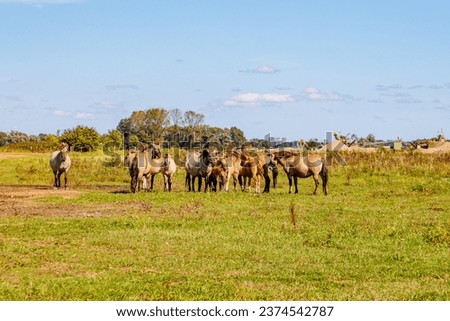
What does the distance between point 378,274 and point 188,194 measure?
15.1m

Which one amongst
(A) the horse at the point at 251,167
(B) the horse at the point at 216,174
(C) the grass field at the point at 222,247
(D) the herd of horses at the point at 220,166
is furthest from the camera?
(A) the horse at the point at 251,167

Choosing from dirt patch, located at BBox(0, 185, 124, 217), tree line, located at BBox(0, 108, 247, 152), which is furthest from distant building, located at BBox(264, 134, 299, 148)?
dirt patch, located at BBox(0, 185, 124, 217)

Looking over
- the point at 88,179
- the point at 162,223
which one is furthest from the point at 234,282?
the point at 88,179

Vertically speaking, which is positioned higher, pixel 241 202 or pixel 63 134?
pixel 63 134

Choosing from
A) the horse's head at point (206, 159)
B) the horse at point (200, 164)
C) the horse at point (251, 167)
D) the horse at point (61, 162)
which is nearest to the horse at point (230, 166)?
the horse at point (251, 167)

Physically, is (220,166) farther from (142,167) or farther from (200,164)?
(142,167)

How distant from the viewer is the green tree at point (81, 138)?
66.8 metres

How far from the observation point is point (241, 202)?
23688mm

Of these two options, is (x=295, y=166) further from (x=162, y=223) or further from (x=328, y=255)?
(x=328, y=255)

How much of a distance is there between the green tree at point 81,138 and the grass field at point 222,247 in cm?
4109

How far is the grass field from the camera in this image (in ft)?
34.1

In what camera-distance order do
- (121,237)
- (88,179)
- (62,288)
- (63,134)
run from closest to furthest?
(62,288) → (121,237) → (88,179) → (63,134)

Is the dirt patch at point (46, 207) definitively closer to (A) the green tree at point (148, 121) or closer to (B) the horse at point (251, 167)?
(B) the horse at point (251, 167)

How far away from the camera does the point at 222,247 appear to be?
46.3 ft
